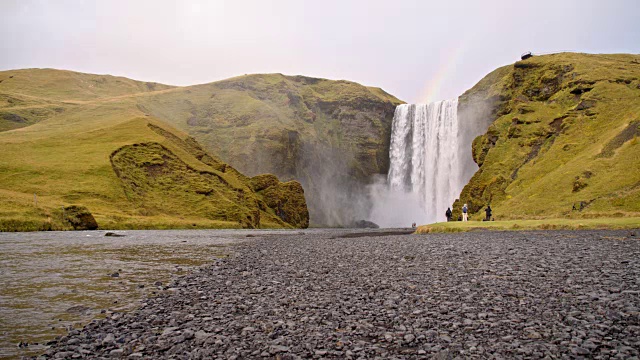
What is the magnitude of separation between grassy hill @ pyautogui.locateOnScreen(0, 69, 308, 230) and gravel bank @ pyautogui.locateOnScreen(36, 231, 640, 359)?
47.4m

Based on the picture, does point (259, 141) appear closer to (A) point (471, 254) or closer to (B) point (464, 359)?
(A) point (471, 254)

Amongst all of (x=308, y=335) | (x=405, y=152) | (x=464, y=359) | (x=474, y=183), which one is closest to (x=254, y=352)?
(x=308, y=335)

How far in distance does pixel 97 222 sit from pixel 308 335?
59.2 meters

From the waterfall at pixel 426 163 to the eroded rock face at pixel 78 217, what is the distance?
74943 millimetres

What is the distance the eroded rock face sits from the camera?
53.0 meters

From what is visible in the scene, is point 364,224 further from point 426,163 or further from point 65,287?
point 65,287

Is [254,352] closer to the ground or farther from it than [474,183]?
closer to the ground

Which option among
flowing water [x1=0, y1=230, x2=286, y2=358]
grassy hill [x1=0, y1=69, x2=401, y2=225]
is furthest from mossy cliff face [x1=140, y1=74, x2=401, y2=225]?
flowing water [x1=0, y1=230, x2=286, y2=358]

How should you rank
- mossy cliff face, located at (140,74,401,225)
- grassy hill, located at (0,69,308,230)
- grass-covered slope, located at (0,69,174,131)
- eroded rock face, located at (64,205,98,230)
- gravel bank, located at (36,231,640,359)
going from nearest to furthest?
gravel bank, located at (36,231,640,359) → eroded rock face, located at (64,205,98,230) → grassy hill, located at (0,69,308,230) → grass-covered slope, located at (0,69,174,131) → mossy cliff face, located at (140,74,401,225)

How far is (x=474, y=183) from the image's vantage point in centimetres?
7625

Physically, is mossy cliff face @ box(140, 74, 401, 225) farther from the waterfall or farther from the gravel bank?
the gravel bank

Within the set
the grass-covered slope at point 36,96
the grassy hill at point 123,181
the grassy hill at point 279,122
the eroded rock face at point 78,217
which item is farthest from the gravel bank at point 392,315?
the grass-covered slope at point 36,96

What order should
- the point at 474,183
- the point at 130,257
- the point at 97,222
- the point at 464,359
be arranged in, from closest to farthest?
the point at 464,359, the point at 130,257, the point at 97,222, the point at 474,183

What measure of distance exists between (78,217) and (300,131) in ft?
335
